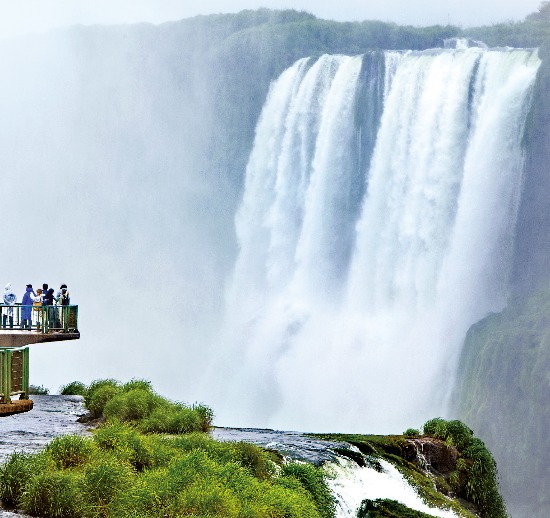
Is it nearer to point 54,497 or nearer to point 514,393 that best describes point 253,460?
point 54,497

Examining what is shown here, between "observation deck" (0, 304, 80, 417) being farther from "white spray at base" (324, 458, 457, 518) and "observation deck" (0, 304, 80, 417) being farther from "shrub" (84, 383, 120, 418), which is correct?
"white spray at base" (324, 458, 457, 518)

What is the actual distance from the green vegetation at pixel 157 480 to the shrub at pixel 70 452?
1 cm

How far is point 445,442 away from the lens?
28.1m

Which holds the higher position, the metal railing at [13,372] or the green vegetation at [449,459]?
the metal railing at [13,372]

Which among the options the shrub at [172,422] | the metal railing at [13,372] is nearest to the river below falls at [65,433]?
the shrub at [172,422]

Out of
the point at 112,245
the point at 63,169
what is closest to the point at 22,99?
the point at 63,169

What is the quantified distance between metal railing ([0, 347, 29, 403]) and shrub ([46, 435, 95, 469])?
3463 mm

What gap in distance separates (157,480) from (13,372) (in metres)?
6.91

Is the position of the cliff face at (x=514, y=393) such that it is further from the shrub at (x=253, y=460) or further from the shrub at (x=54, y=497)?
the shrub at (x=54, y=497)

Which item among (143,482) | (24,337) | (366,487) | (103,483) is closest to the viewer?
(143,482)

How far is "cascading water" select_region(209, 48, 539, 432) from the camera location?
4891 cm

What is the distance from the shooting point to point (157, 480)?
691 inches

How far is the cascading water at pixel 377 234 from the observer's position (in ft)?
160

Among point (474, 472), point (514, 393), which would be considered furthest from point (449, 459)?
point (514, 393)
